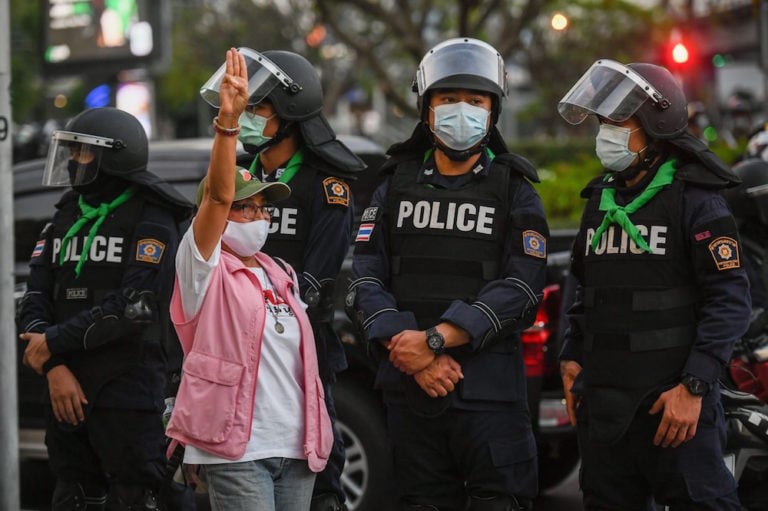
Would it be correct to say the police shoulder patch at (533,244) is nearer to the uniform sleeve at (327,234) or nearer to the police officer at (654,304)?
the police officer at (654,304)

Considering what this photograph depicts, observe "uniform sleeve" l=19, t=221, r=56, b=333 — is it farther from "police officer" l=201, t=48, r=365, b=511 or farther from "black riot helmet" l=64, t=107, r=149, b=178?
"police officer" l=201, t=48, r=365, b=511

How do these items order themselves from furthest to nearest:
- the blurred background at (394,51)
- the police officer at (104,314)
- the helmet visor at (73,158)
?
the blurred background at (394,51) → the helmet visor at (73,158) → the police officer at (104,314)

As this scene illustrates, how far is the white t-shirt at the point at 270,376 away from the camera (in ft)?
13.4

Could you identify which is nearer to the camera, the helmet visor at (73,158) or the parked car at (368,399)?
the helmet visor at (73,158)

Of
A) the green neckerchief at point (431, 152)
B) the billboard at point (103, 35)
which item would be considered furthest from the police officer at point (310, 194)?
the billboard at point (103, 35)

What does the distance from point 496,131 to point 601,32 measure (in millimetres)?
25770

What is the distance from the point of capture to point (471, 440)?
4531 mm

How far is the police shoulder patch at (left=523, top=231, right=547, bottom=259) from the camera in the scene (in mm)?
4555

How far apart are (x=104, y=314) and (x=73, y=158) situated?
0.69 metres

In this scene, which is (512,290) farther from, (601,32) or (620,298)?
(601,32)

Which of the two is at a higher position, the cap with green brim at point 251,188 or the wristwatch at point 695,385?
the cap with green brim at point 251,188

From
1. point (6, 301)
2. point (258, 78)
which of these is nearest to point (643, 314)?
point (258, 78)

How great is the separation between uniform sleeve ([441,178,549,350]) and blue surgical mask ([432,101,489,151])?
25cm

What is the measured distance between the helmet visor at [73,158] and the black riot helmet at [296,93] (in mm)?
748
